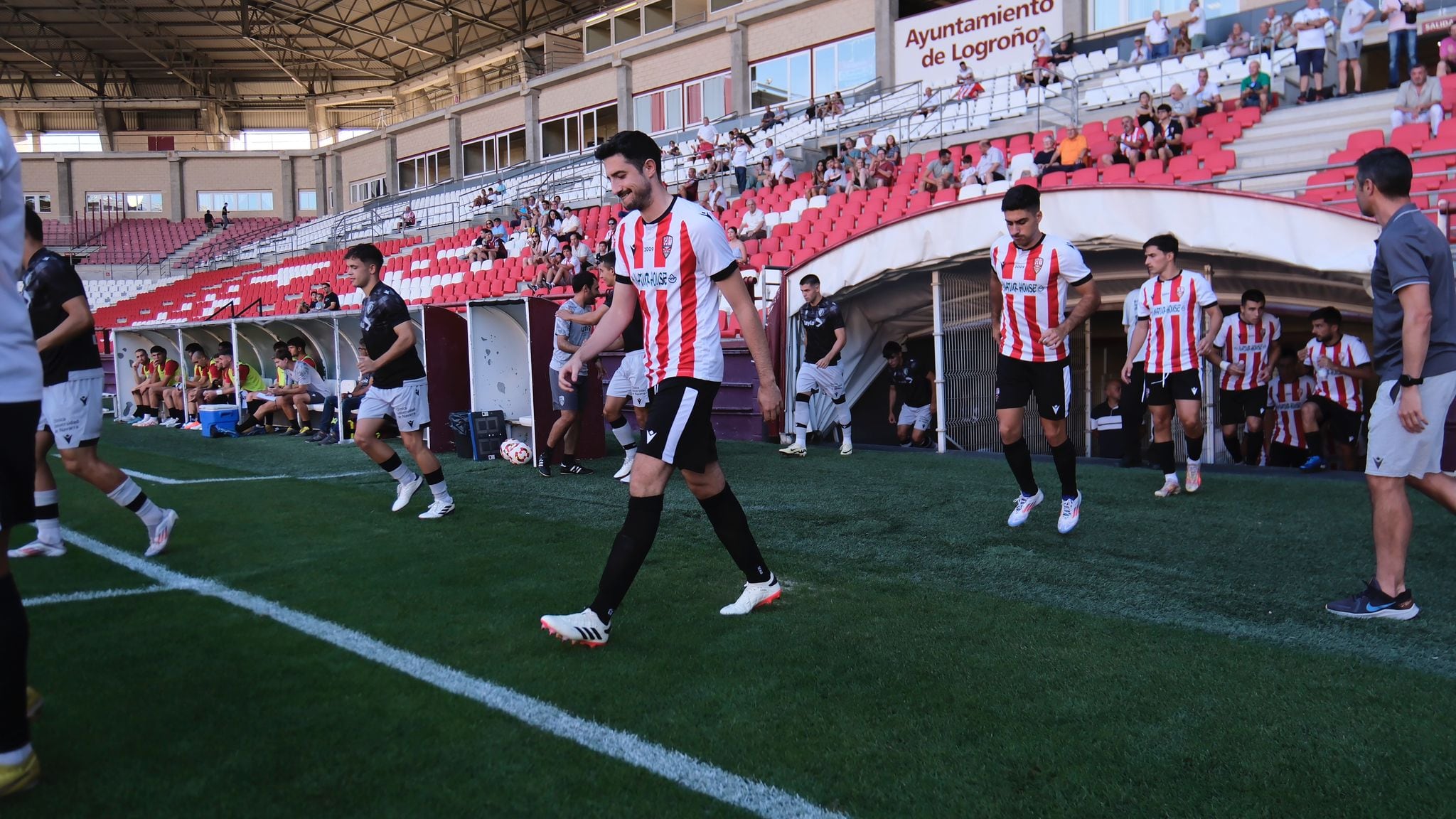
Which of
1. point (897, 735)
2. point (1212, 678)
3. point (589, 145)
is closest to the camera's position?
point (897, 735)

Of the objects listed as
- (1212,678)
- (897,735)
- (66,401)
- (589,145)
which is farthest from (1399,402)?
(589,145)

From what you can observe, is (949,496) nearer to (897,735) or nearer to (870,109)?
(897,735)

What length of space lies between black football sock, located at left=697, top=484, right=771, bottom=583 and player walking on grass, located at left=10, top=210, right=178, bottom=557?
10.1ft

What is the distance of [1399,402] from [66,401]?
6338 millimetres

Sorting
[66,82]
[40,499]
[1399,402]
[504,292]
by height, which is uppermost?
[66,82]

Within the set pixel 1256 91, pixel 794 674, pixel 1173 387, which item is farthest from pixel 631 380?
pixel 1256 91

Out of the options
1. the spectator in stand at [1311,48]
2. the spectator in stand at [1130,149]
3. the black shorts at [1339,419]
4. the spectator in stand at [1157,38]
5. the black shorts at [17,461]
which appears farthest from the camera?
the spectator in stand at [1157,38]

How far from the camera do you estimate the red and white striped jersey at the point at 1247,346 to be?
893 centimetres

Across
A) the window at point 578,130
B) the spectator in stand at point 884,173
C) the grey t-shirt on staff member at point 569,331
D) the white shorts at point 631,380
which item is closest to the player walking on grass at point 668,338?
the white shorts at point 631,380

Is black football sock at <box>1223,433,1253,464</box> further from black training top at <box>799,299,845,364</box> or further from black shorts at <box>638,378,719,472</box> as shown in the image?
black shorts at <box>638,378,719,472</box>

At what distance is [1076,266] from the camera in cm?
573

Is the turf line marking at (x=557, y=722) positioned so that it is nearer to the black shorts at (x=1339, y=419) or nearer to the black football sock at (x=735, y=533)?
the black football sock at (x=735, y=533)

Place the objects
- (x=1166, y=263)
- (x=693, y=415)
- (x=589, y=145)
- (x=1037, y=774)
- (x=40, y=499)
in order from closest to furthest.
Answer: (x=1037, y=774) → (x=693, y=415) → (x=40, y=499) → (x=1166, y=263) → (x=589, y=145)

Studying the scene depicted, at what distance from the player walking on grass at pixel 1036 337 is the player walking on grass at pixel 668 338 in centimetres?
247
